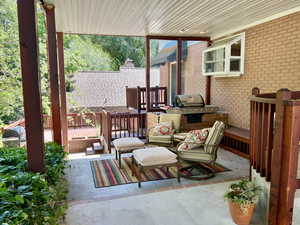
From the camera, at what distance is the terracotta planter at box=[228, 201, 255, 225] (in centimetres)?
244

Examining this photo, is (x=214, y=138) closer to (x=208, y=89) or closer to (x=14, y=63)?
(x=208, y=89)

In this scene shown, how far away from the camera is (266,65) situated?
190 inches

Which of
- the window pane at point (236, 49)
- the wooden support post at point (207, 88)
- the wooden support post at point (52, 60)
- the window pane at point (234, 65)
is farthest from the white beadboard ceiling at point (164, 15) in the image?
the wooden support post at point (207, 88)

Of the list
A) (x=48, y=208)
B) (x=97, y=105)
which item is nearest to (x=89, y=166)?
(x=48, y=208)

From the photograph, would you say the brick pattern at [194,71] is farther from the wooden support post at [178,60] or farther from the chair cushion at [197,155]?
the chair cushion at [197,155]

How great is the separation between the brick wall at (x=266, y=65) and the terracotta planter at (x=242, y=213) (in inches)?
108

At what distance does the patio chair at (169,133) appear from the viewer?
500 cm

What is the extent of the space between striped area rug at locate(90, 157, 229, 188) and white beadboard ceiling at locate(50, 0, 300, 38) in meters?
2.96

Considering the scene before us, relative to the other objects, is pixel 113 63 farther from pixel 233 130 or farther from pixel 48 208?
pixel 48 208

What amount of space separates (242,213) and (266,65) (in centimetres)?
350

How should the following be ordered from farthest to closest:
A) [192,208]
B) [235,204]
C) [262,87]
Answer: [262,87] → [192,208] → [235,204]

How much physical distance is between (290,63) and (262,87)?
827 mm

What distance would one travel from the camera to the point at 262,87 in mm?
4969

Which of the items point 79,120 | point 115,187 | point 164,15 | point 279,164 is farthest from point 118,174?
point 79,120
